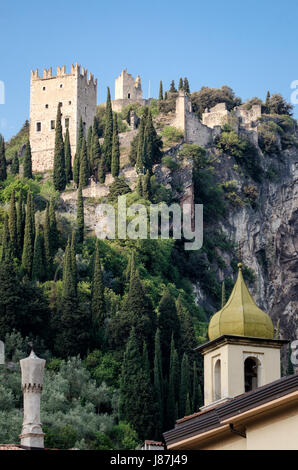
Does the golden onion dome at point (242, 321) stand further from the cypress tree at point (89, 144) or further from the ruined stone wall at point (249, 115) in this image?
the ruined stone wall at point (249, 115)

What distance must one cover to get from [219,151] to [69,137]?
33.8ft

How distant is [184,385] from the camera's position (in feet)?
184

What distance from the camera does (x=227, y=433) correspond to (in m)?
19.6

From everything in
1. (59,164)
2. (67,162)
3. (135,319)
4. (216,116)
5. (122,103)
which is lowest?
(135,319)

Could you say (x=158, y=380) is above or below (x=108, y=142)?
below

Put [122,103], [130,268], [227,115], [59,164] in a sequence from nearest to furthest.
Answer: [130,268] → [59,164] → [227,115] → [122,103]

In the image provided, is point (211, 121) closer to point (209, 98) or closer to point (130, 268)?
point (209, 98)

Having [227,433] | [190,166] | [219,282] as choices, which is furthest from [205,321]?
[227,433]

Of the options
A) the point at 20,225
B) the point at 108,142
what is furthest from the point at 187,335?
the point at 108,142

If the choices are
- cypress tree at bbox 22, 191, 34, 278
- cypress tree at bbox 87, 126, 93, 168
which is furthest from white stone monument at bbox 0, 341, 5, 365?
cypress tree at bbox 87, 126, 93, 168

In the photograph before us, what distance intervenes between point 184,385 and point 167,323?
578cm

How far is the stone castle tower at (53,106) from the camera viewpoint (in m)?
83.6

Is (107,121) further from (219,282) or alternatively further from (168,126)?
(219,282)
